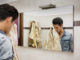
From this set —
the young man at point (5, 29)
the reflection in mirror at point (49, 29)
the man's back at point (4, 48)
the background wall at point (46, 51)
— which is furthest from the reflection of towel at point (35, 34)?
the man's back at point (4, 48)

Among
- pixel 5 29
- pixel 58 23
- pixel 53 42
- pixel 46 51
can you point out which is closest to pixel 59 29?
pixel 58 23

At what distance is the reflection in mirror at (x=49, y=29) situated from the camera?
79.8 inches

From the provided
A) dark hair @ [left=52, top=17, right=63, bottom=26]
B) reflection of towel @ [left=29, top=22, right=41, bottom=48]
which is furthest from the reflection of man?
reflection of towel @ [left=29, top=22, right=41, bottom=48]

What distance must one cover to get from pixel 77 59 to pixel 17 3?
1.65 m

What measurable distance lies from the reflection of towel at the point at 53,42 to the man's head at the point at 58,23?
0.07 meters

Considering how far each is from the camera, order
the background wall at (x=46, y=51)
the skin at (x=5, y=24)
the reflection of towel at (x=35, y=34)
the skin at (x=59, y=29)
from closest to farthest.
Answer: the skin at (x=5, y=24) → the background wall at (x=46, y=51) → the skin at (x=59, y=29) → the reflection of towel at (x=35, y=34)

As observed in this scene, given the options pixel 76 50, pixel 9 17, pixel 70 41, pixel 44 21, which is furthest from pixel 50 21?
pixel 9 17

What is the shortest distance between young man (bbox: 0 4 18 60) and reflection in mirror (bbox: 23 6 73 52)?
84 cm

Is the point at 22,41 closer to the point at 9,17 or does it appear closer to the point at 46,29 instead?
the point at 46,29

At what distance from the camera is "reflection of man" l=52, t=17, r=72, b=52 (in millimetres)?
2012

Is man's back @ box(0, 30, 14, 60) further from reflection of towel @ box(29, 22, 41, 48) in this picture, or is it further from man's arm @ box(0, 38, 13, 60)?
reflection of towel @ box(29, 22, 41, 48)

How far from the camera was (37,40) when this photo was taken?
2344mm

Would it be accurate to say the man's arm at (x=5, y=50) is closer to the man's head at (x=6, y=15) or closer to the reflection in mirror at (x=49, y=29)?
the man's head at (x=6, y=15)

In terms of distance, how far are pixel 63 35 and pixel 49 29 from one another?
273 millimetres
